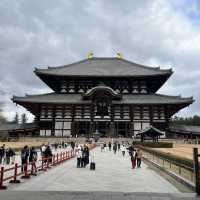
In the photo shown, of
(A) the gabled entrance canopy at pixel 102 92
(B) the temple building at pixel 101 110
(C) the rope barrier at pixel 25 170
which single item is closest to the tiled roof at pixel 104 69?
(B) the temple building at pixel 101 110

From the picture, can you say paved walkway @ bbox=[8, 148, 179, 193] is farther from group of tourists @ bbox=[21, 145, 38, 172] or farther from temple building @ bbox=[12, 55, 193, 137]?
temple building @ bbox=[12, 55, 193, 137]

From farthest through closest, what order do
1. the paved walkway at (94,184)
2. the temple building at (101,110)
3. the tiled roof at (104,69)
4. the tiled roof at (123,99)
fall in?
the tiled roof at (104,69)
the temple building at (101,110)
the tiled roof at (123,99)
the paved walkway at (94,184)

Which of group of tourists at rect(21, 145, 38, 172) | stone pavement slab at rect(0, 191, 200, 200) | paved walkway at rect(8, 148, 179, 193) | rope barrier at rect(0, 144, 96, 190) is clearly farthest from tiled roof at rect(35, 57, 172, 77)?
stone pavement slab at rect(0, 191, 200, 200)

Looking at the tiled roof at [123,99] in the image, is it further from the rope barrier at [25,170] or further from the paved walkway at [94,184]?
the paved walkway at [94,184]

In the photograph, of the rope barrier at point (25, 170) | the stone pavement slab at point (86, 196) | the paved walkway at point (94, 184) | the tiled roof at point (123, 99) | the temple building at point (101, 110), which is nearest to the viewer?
the stone pavement slab at point (86, 196)

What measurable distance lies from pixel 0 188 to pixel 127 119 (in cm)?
5082

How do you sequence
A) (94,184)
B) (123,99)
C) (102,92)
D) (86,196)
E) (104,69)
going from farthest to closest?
(104,69) → (123,99) → (102,92) → (94,184) → (86,196)

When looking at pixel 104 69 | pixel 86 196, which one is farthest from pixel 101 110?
pixel 86 196

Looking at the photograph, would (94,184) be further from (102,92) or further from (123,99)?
(123,99)

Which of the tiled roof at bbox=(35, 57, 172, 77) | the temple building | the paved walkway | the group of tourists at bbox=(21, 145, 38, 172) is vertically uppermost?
the tiled roof at bbox=(35, 57, 172, 77)

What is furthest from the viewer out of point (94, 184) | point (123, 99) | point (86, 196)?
point (123, 99)

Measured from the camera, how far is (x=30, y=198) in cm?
960

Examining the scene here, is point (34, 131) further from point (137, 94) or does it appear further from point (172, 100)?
point (172, 100)

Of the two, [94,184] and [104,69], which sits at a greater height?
[104,69]
